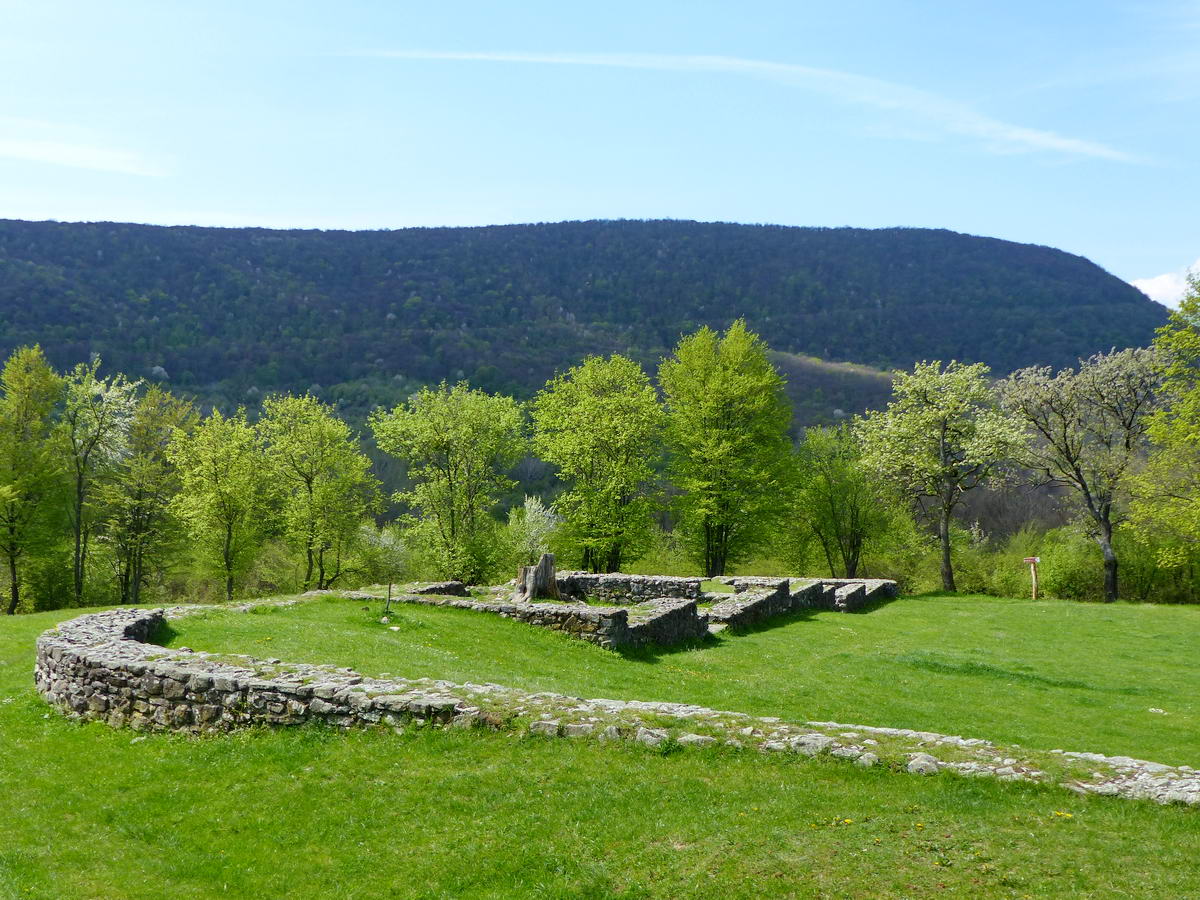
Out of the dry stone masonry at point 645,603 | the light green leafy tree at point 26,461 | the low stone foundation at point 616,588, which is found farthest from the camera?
the light green leafy tree at point 26,461

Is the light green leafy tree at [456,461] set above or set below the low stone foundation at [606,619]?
above

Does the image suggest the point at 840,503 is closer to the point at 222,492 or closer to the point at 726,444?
the point at 726,444

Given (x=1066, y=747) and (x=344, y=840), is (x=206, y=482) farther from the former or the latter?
(x=1066, y=747)

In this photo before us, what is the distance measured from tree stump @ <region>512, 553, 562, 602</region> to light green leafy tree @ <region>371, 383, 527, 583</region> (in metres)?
15.2

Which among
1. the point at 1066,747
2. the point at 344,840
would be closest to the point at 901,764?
the point at 1066,747

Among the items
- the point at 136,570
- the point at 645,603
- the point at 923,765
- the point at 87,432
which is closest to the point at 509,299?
the point at 136,570

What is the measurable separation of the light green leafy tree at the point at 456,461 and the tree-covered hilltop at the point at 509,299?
57.3 m

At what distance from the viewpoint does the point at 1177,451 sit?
32688mm

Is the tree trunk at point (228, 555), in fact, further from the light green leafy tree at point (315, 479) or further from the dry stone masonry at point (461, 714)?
the dry stone masonry at point (461, 714)

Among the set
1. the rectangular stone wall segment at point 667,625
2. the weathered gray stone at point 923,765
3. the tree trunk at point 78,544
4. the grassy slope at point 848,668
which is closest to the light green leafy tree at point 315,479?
the tree trunk at point 78,544

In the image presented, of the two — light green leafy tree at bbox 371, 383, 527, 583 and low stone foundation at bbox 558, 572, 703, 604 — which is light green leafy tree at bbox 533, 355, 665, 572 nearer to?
light green leafy tree at bbox 371, 383, 527, 583

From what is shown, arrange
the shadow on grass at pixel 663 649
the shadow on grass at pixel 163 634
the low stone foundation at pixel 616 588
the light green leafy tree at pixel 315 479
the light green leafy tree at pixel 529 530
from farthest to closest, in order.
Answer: the light green leafy tree at pixel 529 530 < the light green leafy tree at pixel 315 479 < the low stone foundation at pixel 616 588 < the shadow on grass at pixel 663 649 < the shadow on grass at pixel 163 634

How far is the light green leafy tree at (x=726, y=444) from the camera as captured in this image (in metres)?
39.8

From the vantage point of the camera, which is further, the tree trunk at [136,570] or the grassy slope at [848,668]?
the tree trunk at [136,570]
